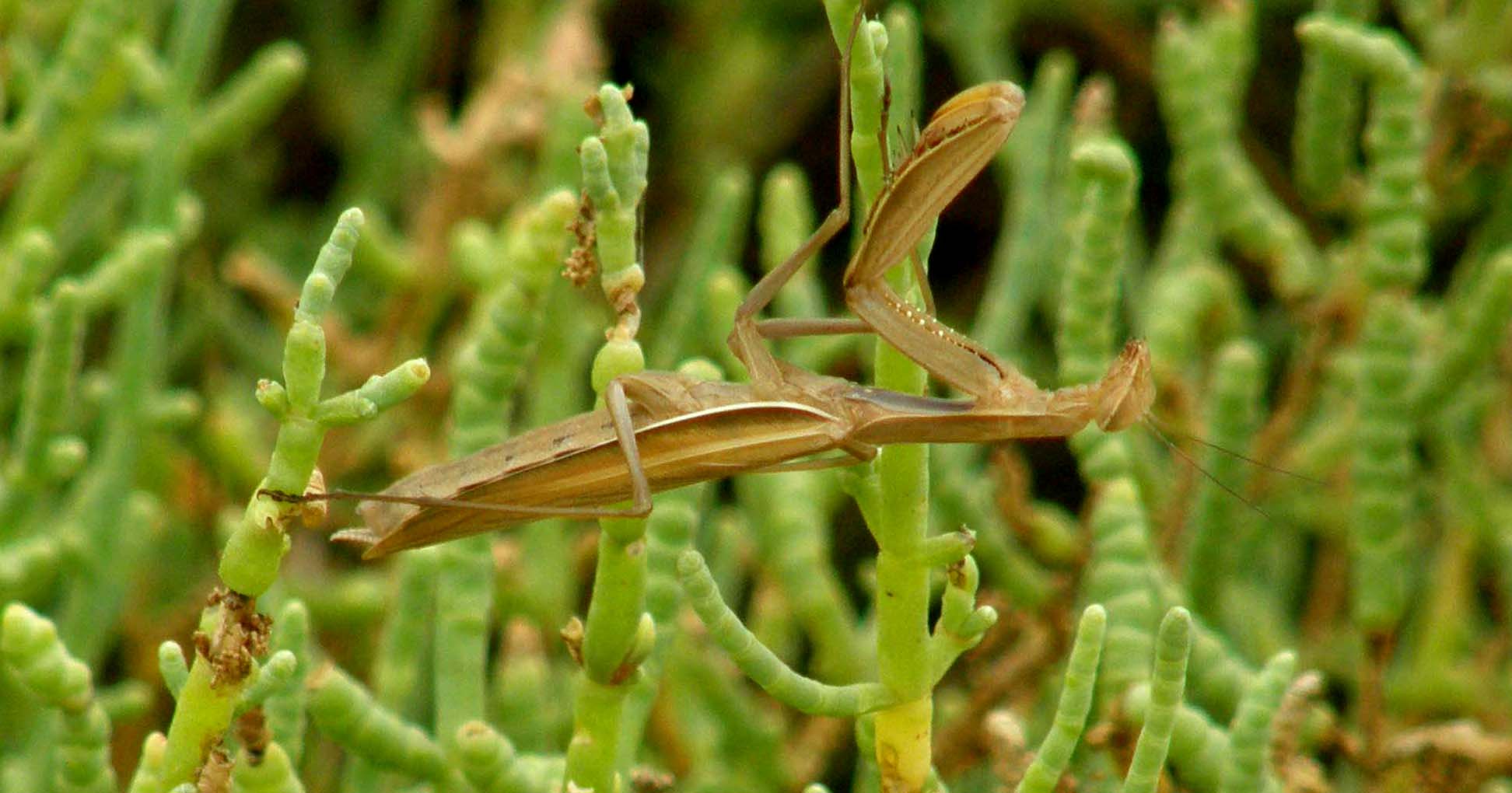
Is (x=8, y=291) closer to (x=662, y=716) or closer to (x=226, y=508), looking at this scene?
(x=226, y=508)

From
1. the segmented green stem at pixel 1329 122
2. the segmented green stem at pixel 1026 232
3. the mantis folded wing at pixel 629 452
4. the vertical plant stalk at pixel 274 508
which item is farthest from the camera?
the segmented green stem at pixel 1026 232

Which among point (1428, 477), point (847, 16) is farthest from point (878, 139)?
point (1428, 477)

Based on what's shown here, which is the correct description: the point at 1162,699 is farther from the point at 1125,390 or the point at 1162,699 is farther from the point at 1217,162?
the point at 1217,162

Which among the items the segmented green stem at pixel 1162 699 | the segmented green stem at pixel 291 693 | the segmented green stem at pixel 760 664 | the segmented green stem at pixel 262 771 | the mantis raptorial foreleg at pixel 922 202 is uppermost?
the mantis raptorial foreleg at pixel 922 202

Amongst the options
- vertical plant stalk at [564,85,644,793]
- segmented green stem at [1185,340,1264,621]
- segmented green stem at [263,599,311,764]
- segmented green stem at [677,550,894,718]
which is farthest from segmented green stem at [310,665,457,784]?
segmented green stem at [1185,340,1264,621]

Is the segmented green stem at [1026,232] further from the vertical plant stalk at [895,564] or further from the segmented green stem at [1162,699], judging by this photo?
the segmented green stem at [1162,699]

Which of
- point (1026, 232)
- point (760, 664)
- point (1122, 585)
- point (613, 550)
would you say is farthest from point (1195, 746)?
point (1026, 232)

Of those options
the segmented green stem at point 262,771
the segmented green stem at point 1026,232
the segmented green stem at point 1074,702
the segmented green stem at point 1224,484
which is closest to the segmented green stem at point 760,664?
the segmented green stem at point 1074,702

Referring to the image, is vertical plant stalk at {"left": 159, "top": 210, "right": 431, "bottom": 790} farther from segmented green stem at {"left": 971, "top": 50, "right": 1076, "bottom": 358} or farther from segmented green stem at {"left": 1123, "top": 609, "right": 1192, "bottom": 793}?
segmented green stem at {"left": 971, "top": 50, "right": 1076, "bottom": 358}
